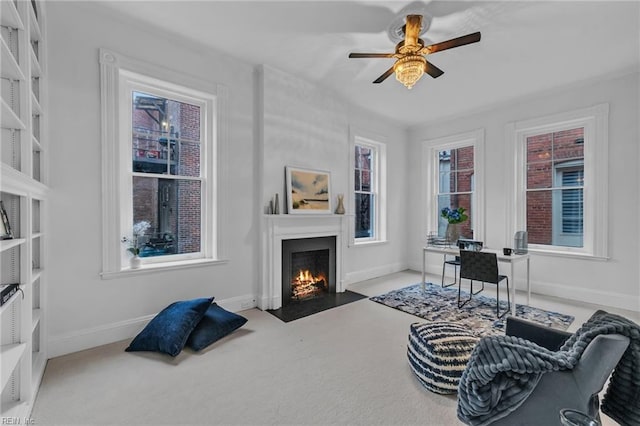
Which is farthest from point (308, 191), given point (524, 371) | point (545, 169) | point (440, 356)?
point (545, 169)

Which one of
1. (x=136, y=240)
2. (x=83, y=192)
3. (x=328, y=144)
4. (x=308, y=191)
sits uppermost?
(x=328, y=144)

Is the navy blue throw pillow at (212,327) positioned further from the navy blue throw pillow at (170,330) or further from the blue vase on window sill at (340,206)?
the blue vase on window sill at (340,206)

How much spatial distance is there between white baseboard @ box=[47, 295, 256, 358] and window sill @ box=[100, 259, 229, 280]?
43 cm

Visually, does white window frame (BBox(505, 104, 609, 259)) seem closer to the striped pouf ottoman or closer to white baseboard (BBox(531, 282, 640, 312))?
white baseboard (BBox(531, 282, 640, 312))

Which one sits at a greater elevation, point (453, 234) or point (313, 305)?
point (453, 234)

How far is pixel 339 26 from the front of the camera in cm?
267

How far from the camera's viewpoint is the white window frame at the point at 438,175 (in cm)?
479

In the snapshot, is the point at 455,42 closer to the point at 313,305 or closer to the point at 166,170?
the point at 166,170

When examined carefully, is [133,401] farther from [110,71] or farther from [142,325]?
[110,71]

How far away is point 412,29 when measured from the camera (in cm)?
249

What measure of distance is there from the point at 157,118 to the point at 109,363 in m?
2.30

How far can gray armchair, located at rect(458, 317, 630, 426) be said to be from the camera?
111 cm

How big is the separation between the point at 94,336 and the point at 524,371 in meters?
3.15

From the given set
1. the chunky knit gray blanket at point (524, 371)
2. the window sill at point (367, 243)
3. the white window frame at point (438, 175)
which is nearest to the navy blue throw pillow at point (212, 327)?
the chunky knit gray blanket at point (524, 371)
